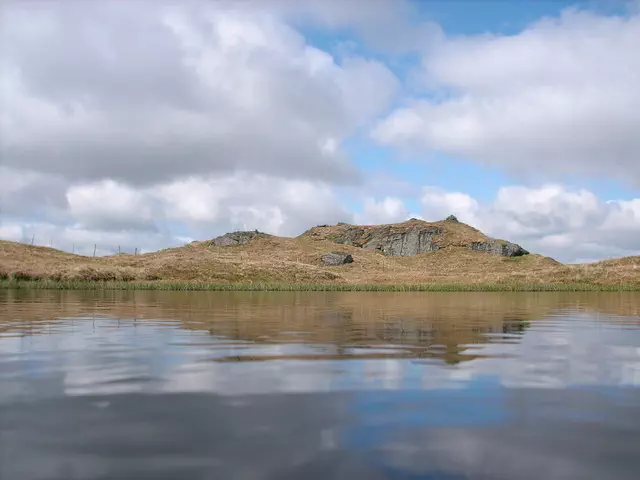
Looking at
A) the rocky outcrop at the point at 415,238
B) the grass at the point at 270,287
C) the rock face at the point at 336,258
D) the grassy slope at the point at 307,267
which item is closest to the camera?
the grass at the point at 270,287

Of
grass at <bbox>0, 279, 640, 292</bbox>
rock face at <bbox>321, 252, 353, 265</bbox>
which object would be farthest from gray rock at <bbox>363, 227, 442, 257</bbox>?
grass at <bbox>0, 279, 640, 292</bbox>

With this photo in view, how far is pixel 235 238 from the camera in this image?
172250 millimetres

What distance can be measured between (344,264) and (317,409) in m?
136

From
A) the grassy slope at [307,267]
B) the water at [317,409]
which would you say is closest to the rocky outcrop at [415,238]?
the grassy slope at [307,267]

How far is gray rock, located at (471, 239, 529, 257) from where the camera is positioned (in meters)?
157

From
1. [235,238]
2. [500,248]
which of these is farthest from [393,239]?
[235,238]

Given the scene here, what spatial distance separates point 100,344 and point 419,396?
33.2ft

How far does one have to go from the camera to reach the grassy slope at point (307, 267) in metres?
88.2

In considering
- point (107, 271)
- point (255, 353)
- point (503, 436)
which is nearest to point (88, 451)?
point (503, 436)

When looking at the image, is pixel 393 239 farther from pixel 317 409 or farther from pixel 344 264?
pixel 317 409

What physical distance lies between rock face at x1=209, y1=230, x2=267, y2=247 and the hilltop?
0.99 ft

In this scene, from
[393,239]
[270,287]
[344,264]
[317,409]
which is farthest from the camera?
[393,239]

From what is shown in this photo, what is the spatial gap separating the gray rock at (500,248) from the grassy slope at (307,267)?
11.8ft

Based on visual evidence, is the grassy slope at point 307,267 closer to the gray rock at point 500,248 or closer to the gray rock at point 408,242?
the gray rock at point 500,248
